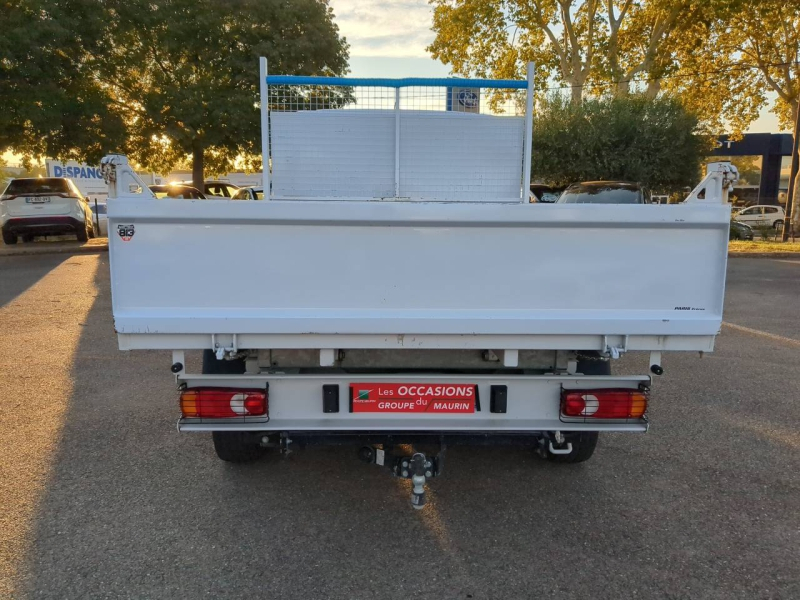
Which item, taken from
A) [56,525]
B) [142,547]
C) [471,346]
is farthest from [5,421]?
[471,346]

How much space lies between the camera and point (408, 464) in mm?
2887

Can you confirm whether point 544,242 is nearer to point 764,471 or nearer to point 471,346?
point 471,346

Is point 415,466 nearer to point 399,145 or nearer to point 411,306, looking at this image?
point 411,306

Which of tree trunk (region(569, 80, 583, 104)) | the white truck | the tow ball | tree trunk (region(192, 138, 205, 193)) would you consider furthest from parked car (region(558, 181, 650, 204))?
tree trunk (region(192, 138, 205, 193))

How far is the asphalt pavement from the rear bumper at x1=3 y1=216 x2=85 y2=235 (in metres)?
12.8

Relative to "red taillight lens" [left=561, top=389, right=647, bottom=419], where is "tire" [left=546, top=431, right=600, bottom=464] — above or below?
below

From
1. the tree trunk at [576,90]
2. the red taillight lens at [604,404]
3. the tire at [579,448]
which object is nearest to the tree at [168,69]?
the tree trunk at [576,90]

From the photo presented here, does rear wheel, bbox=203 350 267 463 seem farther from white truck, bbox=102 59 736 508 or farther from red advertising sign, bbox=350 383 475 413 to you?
red advertising sign, bbox=350 383 475 413

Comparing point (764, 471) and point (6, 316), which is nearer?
point (764, 471)

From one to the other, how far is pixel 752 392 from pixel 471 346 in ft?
12.2

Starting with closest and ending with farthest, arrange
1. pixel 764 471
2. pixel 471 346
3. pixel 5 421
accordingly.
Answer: pixel 471 346, pixel 764 471, pixel 5 421

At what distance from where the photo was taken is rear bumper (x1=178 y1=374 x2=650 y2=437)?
293cm

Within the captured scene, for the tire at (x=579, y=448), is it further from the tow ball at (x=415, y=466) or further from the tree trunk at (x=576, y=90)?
the tree trunk at (x=576, y=90)

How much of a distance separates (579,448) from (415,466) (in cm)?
128
